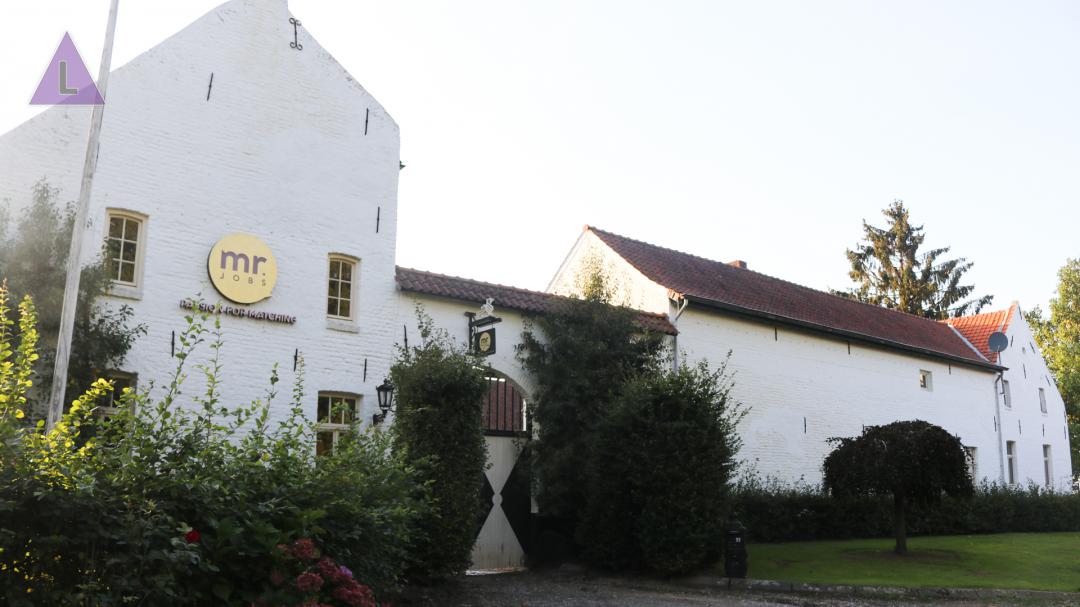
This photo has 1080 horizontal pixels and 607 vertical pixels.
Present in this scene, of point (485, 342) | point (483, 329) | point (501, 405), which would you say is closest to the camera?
point (485, 342)

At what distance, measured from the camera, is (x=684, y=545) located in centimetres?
1332

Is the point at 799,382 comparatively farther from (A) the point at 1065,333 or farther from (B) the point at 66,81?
(A) the point at 1065,333

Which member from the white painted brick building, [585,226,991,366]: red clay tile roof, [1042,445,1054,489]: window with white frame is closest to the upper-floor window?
[585,226,991,366]: red clay tile roof

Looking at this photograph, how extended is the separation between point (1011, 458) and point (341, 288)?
24.0 meters

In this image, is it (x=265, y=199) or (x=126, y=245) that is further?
(x=265, y=199)

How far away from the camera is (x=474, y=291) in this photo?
15.4 metres

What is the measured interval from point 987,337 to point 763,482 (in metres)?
14.7

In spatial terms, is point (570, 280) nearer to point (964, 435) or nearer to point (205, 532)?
point (964, 435)

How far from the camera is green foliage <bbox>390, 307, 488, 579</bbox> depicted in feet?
38.7

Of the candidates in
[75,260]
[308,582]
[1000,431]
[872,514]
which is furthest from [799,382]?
[308,582]

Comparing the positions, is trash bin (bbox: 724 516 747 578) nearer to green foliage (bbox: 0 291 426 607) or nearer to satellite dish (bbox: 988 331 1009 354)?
green foliage (bbox: 0 291 426 607)

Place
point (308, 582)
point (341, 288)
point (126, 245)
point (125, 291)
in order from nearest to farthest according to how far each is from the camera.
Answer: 1. point (308, 582)
2. point (125, 291)
3. point (126, 245)
4. point (341, 288)

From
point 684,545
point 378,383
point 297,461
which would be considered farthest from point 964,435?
point 297,461

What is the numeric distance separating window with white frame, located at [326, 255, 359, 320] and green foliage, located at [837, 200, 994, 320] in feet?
108
